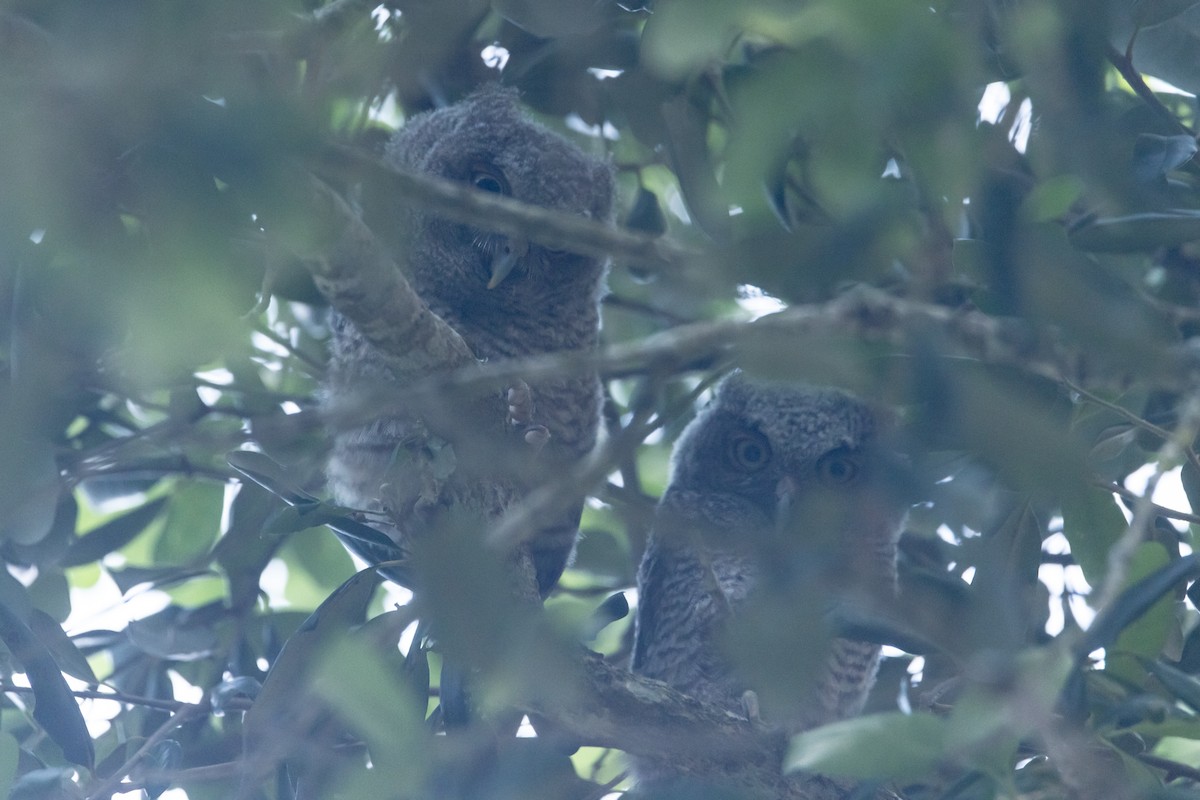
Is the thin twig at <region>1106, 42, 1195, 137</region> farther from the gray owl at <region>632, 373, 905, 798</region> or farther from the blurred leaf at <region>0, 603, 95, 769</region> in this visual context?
the blurred leaf at <region>0, 603, 95, 769</region>

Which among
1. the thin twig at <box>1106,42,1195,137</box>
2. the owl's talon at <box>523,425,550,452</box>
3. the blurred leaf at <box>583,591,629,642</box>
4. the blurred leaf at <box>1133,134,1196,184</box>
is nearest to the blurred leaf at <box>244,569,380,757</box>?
the blurred leaf at <box>583,591,629,642</box>

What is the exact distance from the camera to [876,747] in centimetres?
88

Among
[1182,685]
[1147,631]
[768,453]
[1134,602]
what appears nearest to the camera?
[1134,602]

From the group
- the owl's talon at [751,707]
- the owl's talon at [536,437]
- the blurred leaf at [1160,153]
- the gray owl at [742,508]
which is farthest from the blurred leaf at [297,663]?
the blurred leaf at [1160,153]

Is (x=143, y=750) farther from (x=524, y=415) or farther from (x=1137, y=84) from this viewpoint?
(x=1137, y=84)

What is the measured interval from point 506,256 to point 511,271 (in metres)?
0.09

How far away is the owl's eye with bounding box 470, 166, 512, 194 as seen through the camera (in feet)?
9.68

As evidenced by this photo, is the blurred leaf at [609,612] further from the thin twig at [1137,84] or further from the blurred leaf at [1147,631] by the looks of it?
the thin twig at [1137,84]

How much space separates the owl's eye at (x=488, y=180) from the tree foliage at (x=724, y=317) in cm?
102

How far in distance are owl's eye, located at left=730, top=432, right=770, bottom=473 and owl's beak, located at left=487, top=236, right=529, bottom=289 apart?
0.86m

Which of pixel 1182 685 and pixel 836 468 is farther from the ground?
pixel 1182 685

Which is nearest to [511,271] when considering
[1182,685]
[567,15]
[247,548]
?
[247,548]

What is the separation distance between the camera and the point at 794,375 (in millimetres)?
897

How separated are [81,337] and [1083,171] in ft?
3.51
